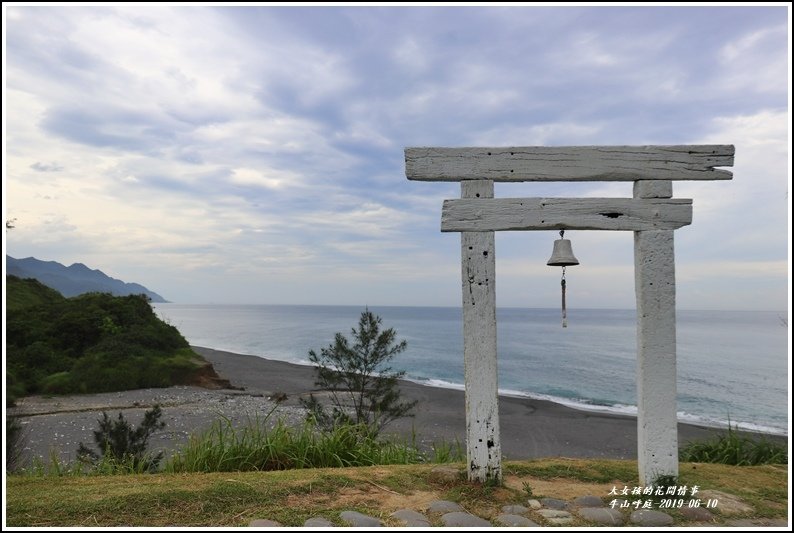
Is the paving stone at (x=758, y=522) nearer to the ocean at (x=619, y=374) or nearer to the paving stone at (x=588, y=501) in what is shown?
the paving stone at (x=588, y=501)

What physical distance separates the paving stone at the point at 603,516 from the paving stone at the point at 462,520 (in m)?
0.99

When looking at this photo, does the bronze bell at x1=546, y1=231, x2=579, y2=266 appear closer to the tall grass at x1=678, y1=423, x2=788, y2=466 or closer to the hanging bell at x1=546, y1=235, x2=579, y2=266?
the hanging bell at x1=546, y1=235, x2=579, y2=266

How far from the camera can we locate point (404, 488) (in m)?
5.47

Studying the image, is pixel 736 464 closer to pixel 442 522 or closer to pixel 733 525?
pixel 733 525

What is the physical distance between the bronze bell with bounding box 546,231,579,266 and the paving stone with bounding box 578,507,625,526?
2.46 meters

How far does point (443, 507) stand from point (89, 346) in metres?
22.2

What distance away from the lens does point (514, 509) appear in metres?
5.05

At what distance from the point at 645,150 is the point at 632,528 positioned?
3.69 metres

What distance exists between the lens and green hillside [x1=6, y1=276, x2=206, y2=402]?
1977 cm

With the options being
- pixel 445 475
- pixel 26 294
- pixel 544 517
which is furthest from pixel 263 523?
pixel 26 294

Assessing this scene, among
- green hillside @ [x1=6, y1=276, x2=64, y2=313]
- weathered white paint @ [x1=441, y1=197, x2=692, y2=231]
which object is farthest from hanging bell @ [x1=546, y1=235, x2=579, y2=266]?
green hillside @ [x1=6, y1=276, x2=64, y2=313]

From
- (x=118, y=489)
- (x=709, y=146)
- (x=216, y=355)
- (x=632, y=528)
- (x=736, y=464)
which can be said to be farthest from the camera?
(x=216, y=355)

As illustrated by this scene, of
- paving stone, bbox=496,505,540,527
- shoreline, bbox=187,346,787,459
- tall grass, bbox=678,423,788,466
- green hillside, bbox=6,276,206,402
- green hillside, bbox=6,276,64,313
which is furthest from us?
green hillside, bbox=6,276,64,313

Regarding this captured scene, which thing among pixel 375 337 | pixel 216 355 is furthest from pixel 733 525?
pixel 216 355
